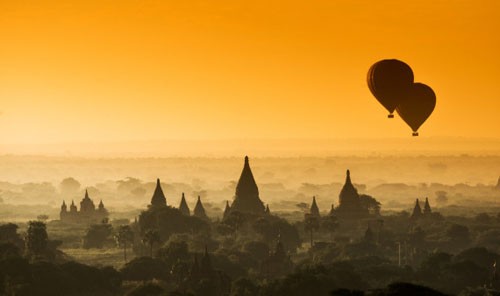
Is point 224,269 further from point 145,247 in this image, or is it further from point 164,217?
point 164,217

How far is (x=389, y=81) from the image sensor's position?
339ft

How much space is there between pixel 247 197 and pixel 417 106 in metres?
71.5

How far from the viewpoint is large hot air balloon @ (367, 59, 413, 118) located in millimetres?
103062

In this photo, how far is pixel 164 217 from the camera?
158 meters

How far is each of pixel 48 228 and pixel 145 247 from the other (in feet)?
181

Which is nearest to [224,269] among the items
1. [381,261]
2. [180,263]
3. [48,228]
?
[180,263]

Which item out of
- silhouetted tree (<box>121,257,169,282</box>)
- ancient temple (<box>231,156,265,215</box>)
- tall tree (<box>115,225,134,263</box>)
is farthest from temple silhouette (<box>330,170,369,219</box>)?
silhouetted tree (<box>121,257,169,282</box>)

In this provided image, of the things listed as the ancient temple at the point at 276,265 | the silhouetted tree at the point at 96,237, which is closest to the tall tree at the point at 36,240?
the ancient temple at the point at 276,265

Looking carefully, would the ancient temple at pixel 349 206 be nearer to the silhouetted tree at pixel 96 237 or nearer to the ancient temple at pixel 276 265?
the silhouetted tree at pixel 96 237

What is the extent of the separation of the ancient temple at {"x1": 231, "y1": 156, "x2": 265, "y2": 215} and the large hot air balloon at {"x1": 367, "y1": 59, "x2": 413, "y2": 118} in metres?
72.2

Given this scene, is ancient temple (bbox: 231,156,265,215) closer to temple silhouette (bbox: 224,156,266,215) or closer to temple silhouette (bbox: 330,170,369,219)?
temple silhouette (bbox: 224,156,266,215)

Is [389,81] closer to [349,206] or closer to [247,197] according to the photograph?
[247,197]

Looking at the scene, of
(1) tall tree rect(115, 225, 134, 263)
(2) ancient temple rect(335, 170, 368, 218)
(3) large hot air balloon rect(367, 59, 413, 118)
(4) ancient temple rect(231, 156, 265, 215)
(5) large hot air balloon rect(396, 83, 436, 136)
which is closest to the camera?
(3) large hot air balloon rect(367, 59, 413, 118)

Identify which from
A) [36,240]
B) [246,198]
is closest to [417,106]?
[36,240]
